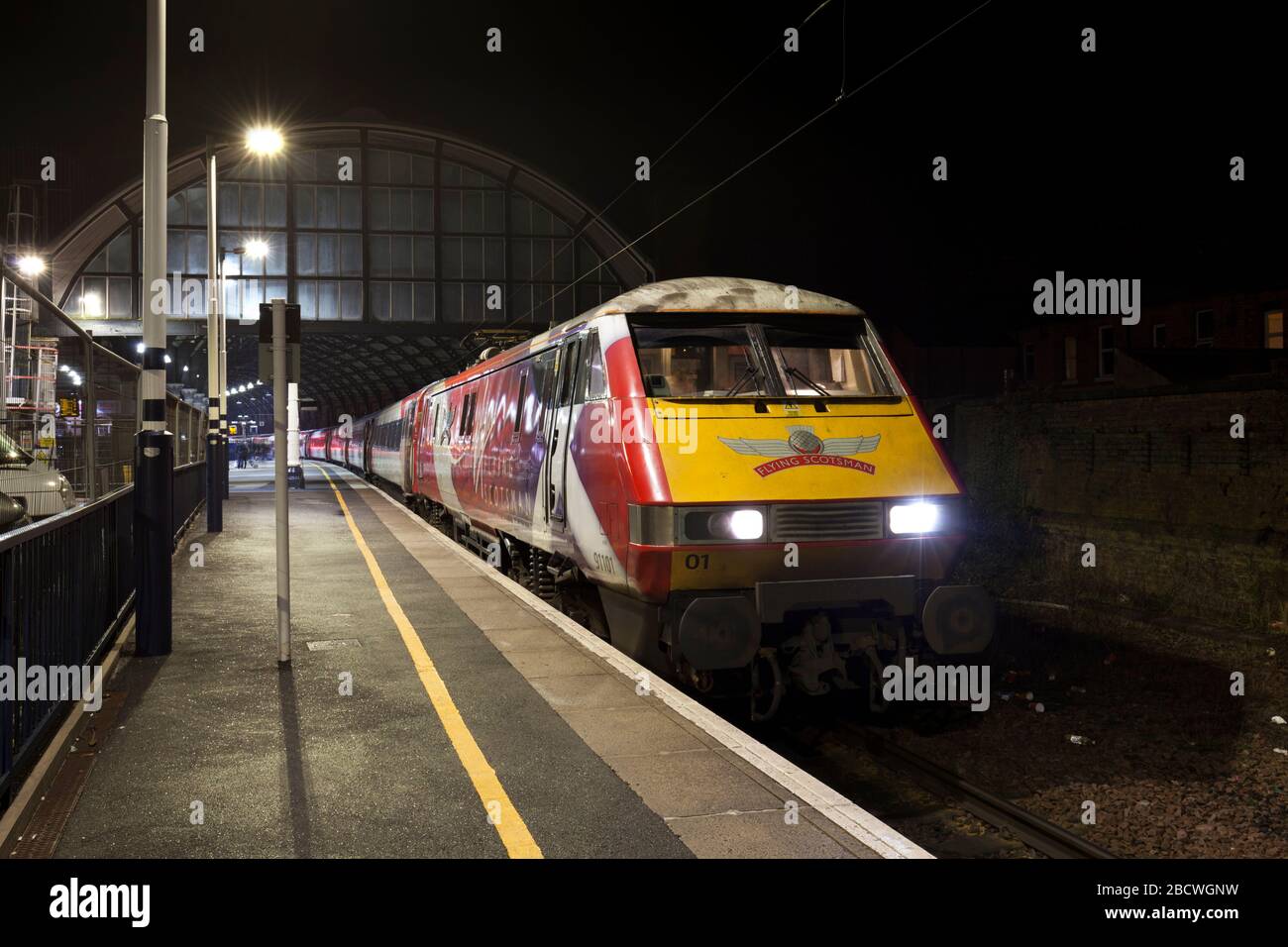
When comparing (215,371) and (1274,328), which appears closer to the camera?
(215,371)

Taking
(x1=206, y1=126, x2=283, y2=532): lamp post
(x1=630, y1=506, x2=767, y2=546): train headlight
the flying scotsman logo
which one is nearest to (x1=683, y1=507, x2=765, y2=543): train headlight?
(x1=630, y1=506, x2=767, y2=546): train headlight

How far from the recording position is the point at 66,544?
253 inches

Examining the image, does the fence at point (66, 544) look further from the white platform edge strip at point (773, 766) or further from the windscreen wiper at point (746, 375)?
the windscreen wiper at point (746, 375)

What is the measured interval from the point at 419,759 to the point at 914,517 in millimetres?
3633

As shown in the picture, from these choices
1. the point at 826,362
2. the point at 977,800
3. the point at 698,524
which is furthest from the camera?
the point at 826,362

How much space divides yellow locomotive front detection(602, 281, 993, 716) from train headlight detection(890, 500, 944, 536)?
1 centimetres

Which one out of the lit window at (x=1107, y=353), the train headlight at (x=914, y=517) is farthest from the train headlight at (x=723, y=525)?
the lit window at (x=1107, y=353)

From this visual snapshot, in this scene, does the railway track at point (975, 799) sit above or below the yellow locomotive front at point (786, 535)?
below

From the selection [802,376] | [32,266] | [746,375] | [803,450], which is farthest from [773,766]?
[32,266]

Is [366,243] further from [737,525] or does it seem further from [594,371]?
[737,525]

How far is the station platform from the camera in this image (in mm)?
4438

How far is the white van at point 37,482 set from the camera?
292 inches

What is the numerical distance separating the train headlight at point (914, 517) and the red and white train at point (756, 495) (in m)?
0.01
